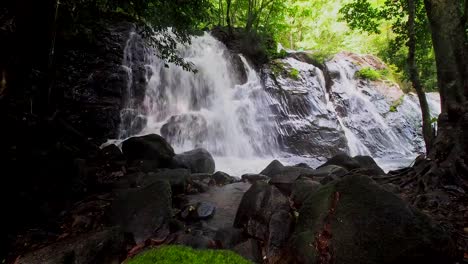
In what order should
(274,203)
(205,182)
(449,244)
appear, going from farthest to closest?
1. (205,182)
2. (274,203)
3. (449,244)

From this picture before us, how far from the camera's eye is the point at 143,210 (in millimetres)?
4391

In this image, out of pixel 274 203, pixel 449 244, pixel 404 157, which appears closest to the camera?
pixel 449 244

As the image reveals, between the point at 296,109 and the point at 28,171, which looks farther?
the point at 296,109

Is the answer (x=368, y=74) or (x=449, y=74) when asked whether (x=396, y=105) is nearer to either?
(x=368, y=74)

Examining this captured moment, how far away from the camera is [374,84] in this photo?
19.0 meters

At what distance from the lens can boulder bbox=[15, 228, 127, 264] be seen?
3178 mm

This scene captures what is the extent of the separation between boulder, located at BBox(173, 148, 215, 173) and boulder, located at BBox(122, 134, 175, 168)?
294mm

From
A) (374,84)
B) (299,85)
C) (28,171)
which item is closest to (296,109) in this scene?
(299,85)

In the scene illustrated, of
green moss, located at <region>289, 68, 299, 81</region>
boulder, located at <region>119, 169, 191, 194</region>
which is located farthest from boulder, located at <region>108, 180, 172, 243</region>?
green moss, located at <region>289, 68, 299, 81</region>

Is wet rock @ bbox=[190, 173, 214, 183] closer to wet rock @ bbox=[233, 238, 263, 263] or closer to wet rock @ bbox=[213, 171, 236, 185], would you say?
wet rock @ bbox=[213, 171, 236, 185]

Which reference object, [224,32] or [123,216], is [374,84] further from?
[123,216]

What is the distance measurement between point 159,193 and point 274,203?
75.5 inches

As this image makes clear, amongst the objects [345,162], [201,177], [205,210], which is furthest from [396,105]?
[205,210]

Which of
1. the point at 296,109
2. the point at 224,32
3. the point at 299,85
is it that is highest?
the point at 224,32
